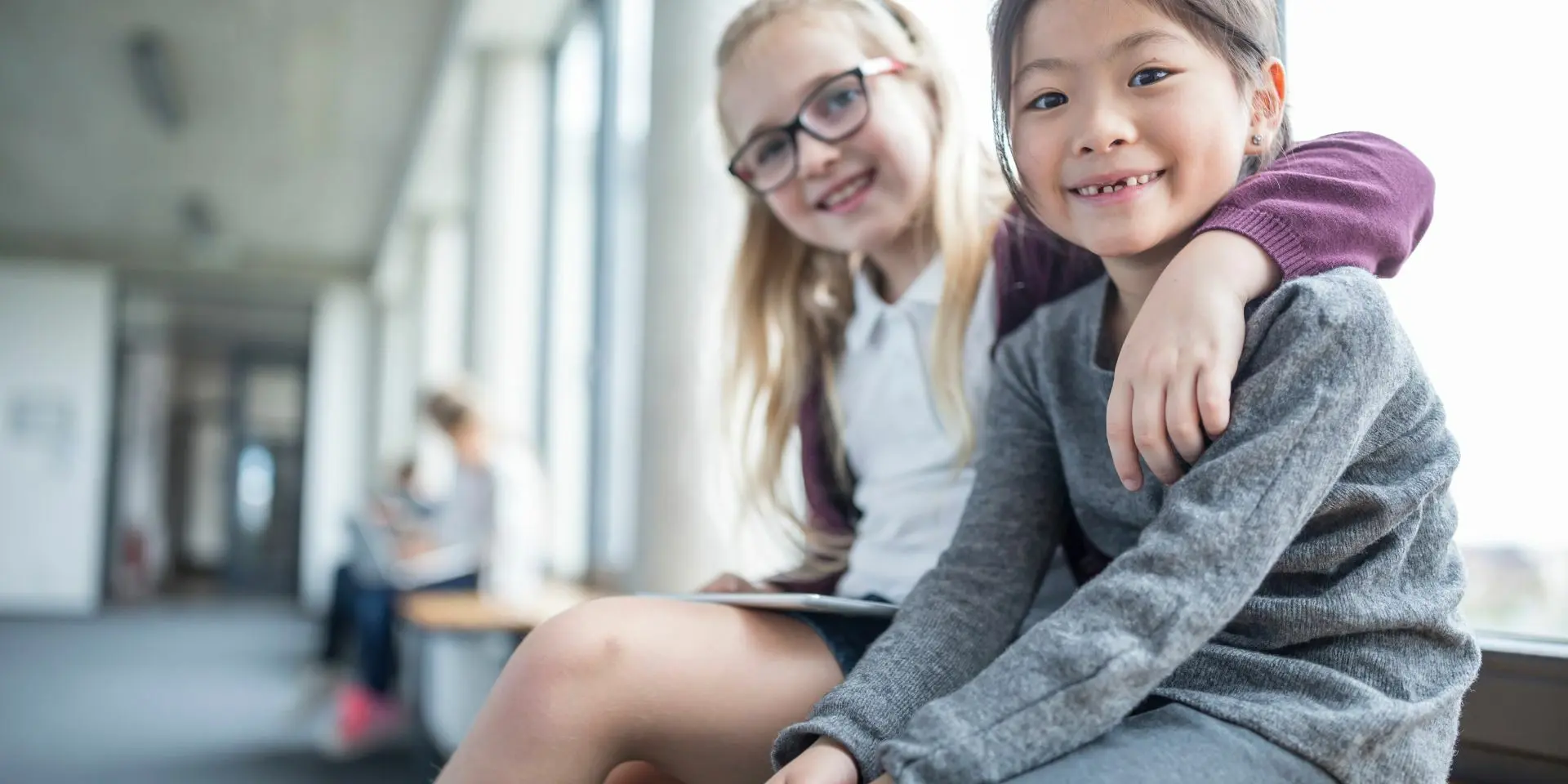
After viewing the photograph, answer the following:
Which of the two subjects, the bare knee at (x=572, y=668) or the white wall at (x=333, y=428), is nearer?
the bare knee at (x=572, y=668)

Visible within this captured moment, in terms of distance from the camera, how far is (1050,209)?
926mm

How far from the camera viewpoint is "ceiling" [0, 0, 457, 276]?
19.1 feet

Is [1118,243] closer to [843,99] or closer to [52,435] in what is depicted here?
[843,99]

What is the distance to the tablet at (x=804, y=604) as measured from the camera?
0.97m

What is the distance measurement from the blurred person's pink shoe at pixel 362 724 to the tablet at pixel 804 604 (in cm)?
317

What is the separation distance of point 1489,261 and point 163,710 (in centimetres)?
475

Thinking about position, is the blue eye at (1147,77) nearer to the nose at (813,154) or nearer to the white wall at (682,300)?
the nose at (813,154)

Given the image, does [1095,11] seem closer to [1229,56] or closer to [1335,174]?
[1229,56]

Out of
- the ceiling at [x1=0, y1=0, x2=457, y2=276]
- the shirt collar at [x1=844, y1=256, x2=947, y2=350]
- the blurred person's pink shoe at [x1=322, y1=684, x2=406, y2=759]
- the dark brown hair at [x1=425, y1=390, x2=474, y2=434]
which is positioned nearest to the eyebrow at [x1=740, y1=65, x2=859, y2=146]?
the shirt collar at [x1=844, y1=256, x2=947, y2=350]

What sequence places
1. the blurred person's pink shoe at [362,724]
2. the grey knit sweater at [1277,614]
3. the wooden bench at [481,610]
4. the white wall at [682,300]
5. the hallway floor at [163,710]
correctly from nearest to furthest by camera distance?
the grey knit sweater at [1277,614] → the white wall at [682,300] → the wooden bench at [481,610] → the hallway floor at [163,710] → the blurred person's pink shoe at [362,724]

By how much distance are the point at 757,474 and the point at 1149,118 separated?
735 mm

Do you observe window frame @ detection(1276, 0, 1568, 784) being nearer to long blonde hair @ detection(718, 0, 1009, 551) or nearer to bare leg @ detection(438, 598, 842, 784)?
long blonde hair @ detection(718, 0, 1009, 551)

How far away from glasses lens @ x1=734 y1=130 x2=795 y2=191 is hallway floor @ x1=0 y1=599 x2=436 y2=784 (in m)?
0.68

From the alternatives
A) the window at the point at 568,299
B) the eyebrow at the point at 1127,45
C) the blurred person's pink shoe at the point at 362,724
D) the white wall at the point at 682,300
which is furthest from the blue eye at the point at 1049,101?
the window at the point at 568,299
